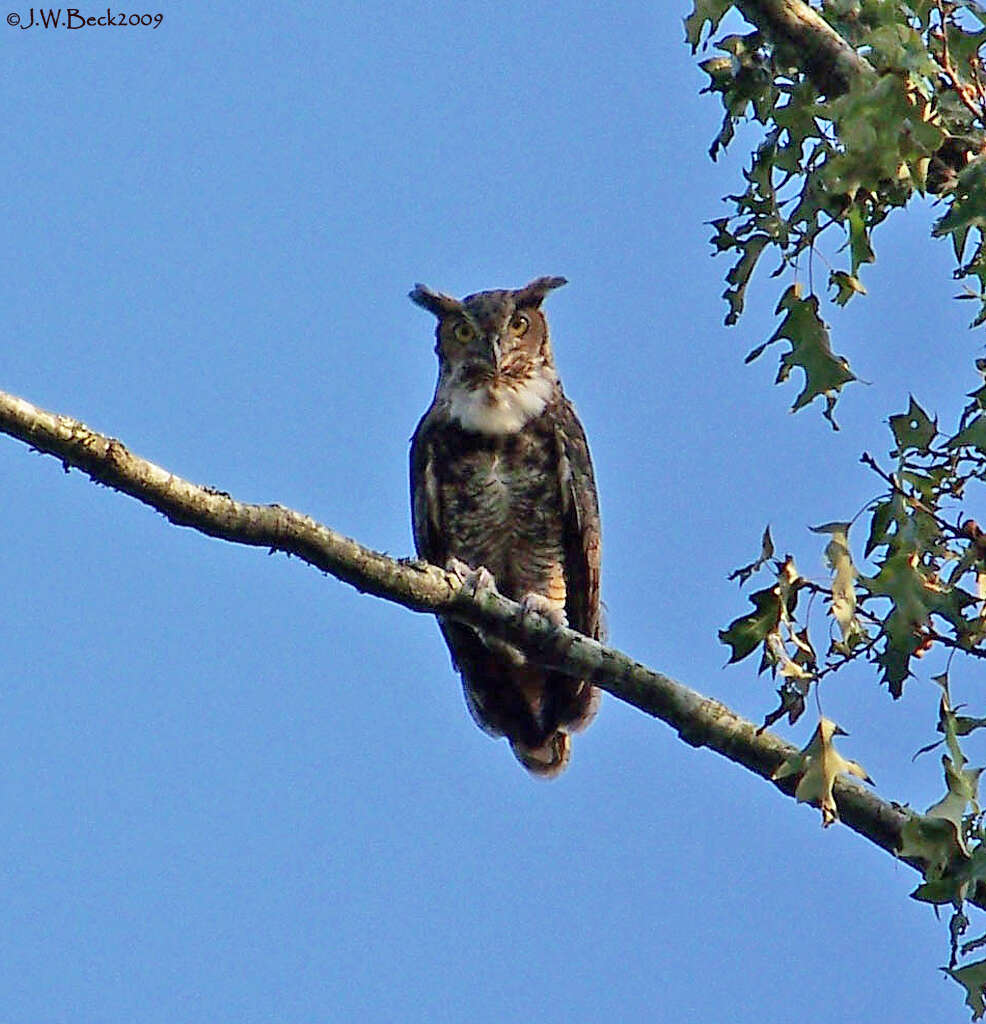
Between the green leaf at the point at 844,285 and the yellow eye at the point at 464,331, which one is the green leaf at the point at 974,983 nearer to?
the green leaf at the point at 844,285

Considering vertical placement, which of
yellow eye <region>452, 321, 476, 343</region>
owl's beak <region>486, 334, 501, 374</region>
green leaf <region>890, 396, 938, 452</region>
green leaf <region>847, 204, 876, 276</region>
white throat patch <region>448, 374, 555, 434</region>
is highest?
yellow eye <region>452, 321, 476, 343</region>

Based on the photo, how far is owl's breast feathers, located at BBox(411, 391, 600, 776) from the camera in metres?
7.22

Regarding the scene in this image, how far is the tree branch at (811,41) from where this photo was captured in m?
4.21

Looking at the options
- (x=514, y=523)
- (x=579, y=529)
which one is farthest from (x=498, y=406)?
(x=579, y=529)

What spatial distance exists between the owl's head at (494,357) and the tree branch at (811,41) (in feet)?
10.2

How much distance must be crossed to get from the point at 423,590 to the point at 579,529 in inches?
110

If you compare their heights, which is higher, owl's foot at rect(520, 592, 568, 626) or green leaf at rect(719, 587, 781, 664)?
owl's foot at rect(520, 592, 568, 626)

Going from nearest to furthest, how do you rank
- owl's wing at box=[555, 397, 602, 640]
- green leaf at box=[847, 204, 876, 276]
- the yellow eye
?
green leaf at box=[847, 204, 876, 276], owl's wing at box=[555, 397, 602, 640], the yellow eye

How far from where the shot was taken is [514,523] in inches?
285

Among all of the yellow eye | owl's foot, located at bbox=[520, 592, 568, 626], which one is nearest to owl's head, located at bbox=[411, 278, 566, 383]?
the yellow eye

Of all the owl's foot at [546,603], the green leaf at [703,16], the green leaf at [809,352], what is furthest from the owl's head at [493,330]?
the green leaf at [809,352]

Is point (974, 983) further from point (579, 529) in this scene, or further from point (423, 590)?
point (579, 529)

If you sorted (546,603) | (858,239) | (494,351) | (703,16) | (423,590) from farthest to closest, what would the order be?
(494,351), (546,603), (423,590), (703,16), (858,239)

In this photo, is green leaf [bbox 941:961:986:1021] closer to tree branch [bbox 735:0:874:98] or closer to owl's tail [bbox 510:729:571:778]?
tree branch [bbox 735:0:874:98]
